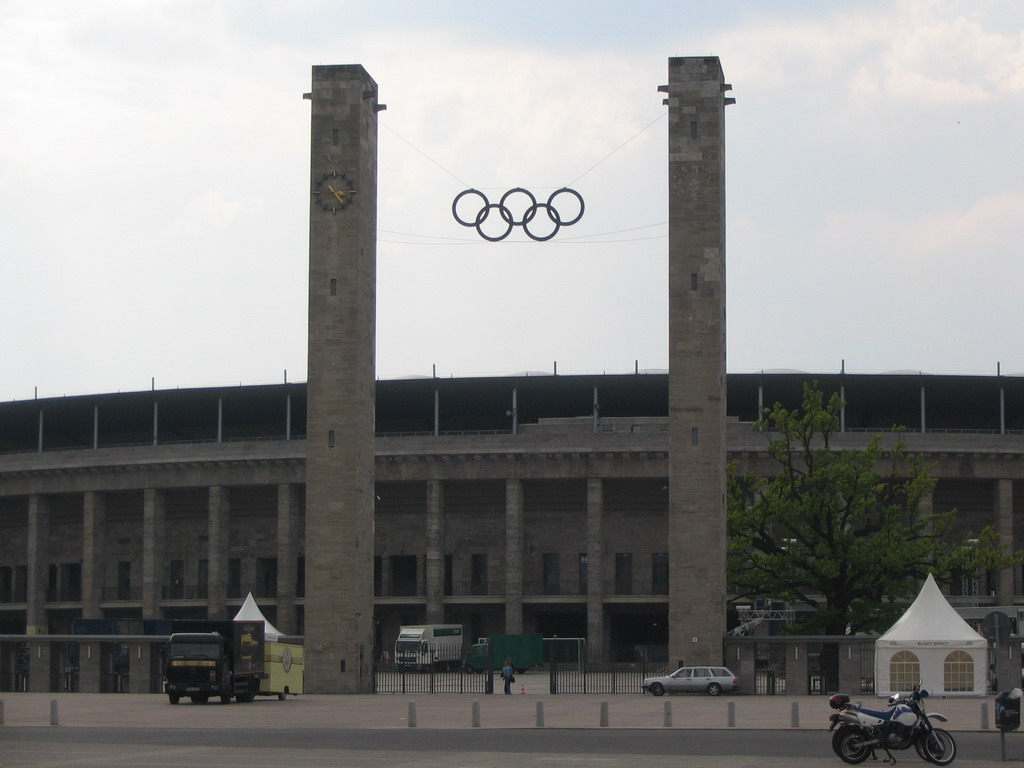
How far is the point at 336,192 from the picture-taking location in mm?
59719

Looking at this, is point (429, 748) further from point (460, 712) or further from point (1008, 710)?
point (460, 712)

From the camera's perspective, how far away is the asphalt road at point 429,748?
2614 cm

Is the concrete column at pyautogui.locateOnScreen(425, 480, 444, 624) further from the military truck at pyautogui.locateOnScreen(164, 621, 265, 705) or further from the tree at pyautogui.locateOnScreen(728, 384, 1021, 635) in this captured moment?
the military truck at pyautogui.locateOnScreen(164, 621, 265, 705)

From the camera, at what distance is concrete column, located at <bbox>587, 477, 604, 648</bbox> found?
3263 inches

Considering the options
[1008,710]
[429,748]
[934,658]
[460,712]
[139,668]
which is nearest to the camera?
[1008,710]

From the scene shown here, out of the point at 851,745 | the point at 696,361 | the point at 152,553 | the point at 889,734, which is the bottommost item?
the point at 851,745

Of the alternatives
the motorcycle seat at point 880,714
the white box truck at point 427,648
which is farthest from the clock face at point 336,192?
the motorcycle seat at point 880,714

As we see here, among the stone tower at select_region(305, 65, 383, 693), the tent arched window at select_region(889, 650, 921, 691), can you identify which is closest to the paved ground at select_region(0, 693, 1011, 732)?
the tent arched window at select_region(889, 650, 921, 691)

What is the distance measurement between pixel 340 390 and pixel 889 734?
35.7m

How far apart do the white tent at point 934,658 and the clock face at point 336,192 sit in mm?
26027

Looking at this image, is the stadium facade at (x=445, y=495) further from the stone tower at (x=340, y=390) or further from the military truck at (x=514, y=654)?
the stone tower at (x=340, y=390)

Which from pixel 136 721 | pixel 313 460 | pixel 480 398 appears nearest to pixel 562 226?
pixel 313 460

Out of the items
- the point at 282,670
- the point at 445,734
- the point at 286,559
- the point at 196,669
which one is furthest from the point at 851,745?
the point at 286,559

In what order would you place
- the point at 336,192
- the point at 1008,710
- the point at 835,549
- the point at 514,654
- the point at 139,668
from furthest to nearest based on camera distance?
1. the point at 514,654
2. the point at 336,192
3. the point at 835,549
4. the point at 139,668
5. the point at 1008,710
